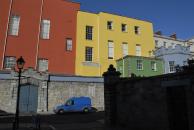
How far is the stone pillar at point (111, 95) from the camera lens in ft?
52.1

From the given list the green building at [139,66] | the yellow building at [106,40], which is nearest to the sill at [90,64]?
the yellow building at [106,40]

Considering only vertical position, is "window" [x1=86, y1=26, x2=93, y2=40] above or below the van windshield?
above

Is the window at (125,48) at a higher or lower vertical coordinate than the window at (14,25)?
lower

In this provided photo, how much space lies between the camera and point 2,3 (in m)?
33.9

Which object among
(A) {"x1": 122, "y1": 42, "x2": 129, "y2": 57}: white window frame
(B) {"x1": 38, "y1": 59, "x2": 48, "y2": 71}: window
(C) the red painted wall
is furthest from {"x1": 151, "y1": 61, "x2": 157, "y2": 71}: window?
(B) {"x1": 38, "y1": 59, "x2": 48, "y2": 71}: window

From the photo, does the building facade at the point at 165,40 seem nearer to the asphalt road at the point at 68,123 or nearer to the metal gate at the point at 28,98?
the metal gate at the point at 28,98

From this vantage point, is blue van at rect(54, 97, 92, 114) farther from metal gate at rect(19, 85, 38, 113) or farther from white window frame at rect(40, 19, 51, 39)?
white window frame at rect(40, 19, 51, 39)

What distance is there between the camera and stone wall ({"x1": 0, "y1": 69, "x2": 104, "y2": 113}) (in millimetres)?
28328

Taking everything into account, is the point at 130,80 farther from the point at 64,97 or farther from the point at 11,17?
the point at 11,17

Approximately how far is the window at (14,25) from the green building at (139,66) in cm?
1601

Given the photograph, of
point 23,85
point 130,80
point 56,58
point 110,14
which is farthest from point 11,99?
point 110,14

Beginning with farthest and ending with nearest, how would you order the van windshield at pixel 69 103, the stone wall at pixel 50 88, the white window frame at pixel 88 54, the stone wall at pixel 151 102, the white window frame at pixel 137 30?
the white window frame at pixel 137 30 → the white window frame at pixel 88 54 → the van windshield at pixel 69 103 → the stone wall at pixel 50 88 → the stone wall at pixel 151 102

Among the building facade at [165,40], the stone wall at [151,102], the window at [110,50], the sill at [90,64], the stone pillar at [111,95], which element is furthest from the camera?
the building facade at [165,40]

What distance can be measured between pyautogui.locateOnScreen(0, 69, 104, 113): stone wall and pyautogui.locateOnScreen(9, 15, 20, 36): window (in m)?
7.79
